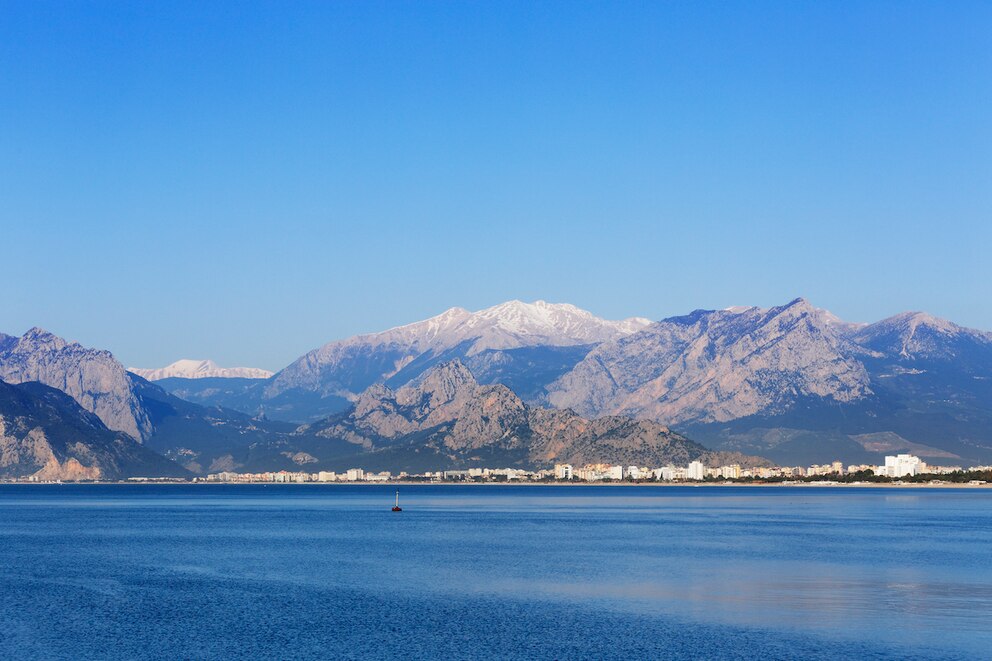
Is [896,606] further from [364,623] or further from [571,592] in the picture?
[364,623]

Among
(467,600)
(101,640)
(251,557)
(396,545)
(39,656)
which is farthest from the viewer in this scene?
(396,545)

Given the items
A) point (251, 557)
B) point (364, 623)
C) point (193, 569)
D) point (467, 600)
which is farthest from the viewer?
point (251, 557)

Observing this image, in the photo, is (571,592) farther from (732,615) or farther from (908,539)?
(908,539)

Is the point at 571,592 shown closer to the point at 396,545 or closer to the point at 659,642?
the point at 659,642

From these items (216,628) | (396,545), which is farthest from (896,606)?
(396,545)

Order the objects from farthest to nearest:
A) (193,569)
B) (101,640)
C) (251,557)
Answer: (251,557)
(193,569)
(101,640)

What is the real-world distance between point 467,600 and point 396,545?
211 feet

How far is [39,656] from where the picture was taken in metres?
78.4

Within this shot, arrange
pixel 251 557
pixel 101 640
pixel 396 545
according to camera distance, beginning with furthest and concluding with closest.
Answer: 1. pixel 396 545
2. pixel 251 557
3. pixel 101 640

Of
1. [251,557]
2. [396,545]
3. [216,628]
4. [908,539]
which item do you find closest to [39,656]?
[216,628]

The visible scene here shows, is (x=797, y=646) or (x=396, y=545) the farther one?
(x=396, y=545)

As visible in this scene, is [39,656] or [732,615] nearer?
[39,656]

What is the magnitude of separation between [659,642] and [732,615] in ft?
39.1

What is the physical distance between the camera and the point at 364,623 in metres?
91.0
